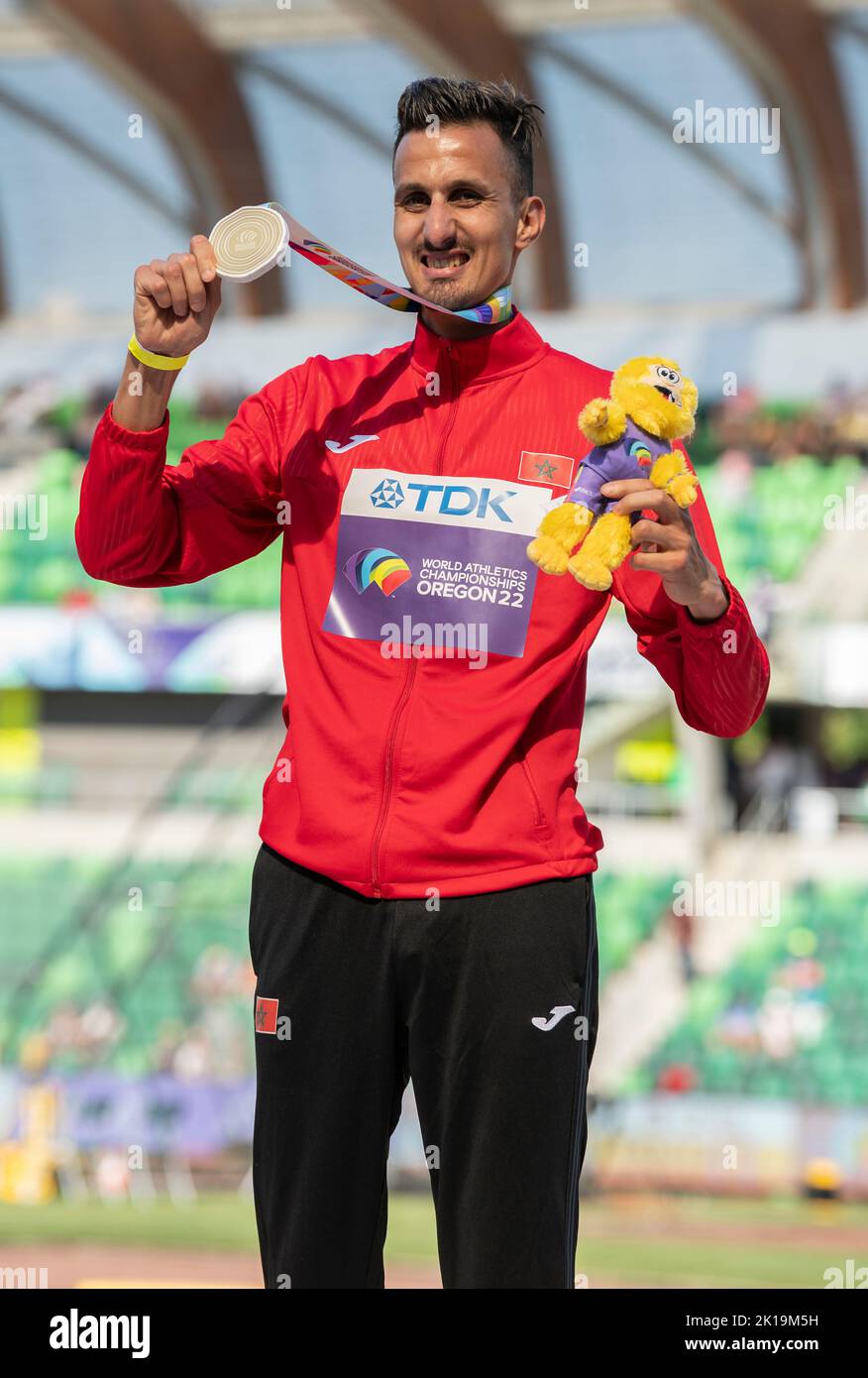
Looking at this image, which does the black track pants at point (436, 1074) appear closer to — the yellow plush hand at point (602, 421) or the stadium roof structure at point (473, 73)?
the yellow plush hand at point (602, 421)

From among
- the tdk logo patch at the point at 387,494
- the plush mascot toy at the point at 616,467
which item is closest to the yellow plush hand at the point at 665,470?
the plush mascot toy at the point at 616,467

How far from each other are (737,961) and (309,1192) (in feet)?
29.6

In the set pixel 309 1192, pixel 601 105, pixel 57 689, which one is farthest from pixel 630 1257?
pixel 601 105

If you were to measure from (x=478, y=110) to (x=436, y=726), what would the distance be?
2.29ft

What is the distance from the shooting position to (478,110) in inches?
71.3

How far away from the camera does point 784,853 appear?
1095 cm

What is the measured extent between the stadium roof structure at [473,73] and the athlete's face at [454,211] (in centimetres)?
951

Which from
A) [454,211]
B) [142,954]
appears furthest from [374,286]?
[142,954]

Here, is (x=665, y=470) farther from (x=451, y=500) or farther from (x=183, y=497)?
(x=183, y=497)

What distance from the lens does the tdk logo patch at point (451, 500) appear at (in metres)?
1.80

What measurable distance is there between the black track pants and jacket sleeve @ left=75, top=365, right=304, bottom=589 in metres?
0.41
